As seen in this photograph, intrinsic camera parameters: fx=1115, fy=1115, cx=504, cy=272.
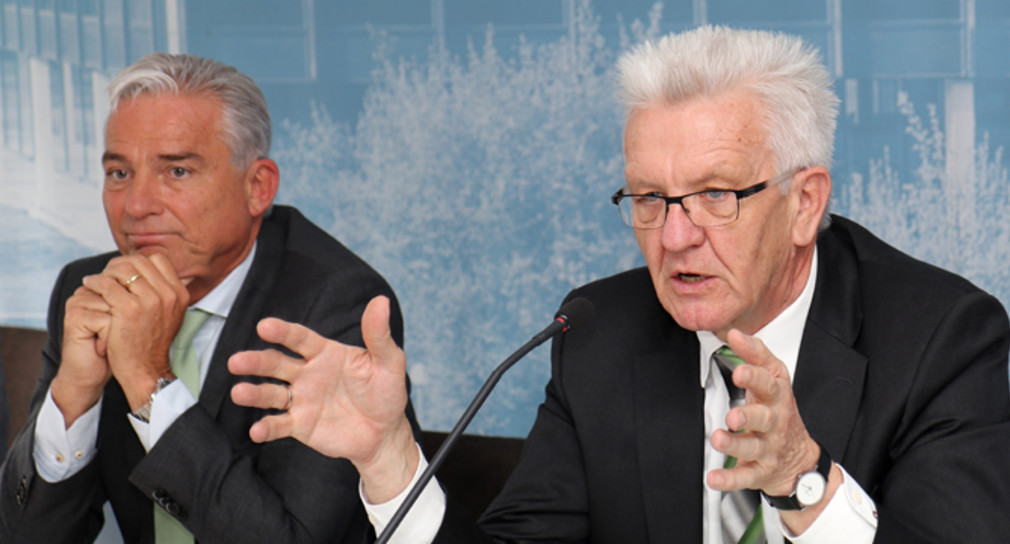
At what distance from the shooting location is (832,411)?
1684 millimetres

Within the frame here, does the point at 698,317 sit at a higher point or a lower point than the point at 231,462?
higher

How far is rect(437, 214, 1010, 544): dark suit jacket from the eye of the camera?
1559 mm

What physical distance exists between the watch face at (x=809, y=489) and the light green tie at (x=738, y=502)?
0.30 m

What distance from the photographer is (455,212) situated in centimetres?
300

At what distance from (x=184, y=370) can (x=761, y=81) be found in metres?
1.19

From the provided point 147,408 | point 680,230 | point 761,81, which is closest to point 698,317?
point 680,230

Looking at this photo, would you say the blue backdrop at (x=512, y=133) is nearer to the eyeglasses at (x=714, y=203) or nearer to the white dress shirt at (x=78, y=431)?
the eyeglasses at (x=714, y=203)

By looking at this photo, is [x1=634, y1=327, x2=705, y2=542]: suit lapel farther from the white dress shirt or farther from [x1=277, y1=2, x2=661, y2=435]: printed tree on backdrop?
[x1=277, y1=2, x2=661, y2=435]: printed tree on backdrop

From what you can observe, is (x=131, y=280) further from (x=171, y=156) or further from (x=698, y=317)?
(x=698, y=317)

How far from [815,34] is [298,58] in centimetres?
145

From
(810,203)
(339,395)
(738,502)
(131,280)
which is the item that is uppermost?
(810,203)

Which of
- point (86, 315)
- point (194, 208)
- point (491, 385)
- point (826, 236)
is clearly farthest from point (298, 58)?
point (491, 385)

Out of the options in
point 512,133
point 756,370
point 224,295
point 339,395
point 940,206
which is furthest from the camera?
point 512,133

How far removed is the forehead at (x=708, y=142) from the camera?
5.35 feet
